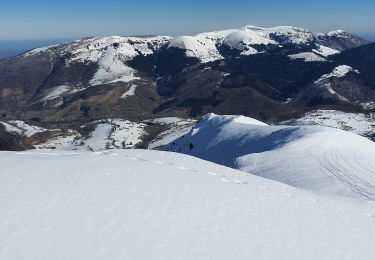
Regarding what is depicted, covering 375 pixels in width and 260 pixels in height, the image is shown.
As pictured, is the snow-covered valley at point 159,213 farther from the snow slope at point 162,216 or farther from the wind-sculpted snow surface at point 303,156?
the wind-sculpted snow surface at point 303,156

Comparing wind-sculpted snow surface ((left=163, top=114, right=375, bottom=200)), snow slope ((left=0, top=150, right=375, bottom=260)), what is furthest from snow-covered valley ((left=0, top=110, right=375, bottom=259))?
wind-sculpted snow surface ((left=163, top=114, right=375, bottom=200))

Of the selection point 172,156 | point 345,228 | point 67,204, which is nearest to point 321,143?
point 172,156

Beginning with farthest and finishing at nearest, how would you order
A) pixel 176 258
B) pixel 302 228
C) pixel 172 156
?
pixel 172 156 → pixel 302 228 → pixel 176 258

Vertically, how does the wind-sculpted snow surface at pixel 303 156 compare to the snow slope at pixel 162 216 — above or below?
below

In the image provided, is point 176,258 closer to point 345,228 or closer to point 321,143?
point 345,228

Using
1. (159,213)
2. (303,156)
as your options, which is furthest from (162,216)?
(303,156)

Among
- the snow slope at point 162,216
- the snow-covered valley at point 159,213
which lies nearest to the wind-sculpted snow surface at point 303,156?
the snow-covered valley at point 159,213
